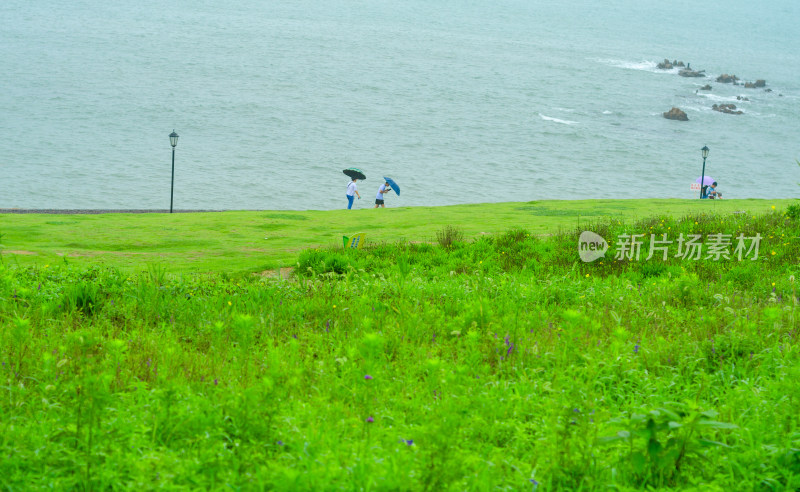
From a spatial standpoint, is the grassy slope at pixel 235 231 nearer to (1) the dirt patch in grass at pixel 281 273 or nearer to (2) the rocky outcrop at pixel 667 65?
(1) the dirt patch in grass at pixel 281 273

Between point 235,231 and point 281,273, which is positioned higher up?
point 235,231

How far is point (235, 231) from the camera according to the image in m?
18.1

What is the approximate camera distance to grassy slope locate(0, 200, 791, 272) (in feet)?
44.1

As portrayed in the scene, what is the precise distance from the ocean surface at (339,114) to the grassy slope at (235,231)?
93.1 feet

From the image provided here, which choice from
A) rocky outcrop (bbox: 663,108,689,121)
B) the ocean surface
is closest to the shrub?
the ocean surface

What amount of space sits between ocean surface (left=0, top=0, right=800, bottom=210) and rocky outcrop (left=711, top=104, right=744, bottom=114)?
134 cm

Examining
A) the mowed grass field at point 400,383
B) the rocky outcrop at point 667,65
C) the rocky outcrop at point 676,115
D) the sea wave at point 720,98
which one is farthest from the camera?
the rocky outcrop at point 667,65

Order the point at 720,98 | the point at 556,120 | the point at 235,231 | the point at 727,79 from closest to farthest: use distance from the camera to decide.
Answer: the point at 235,231 → the point at 556,120 → the point at 720,98 → the point at 727,79

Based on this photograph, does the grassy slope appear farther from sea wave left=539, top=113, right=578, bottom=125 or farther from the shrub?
sea wave left=539, top=113, right=578, bottom=125

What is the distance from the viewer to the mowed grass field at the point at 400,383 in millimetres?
3559

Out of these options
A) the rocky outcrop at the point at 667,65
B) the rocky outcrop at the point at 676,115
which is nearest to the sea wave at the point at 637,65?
the rocky outcrop at the point at 667,65

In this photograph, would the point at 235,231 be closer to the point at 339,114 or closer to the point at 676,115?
the point at 339,114

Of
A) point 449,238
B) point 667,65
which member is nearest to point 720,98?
point 667,65

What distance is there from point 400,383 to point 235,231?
1386 cm
